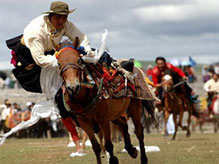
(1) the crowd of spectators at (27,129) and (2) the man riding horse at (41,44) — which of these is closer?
(2) the man riding horse at (41,44)

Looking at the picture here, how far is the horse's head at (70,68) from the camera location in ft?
29.5

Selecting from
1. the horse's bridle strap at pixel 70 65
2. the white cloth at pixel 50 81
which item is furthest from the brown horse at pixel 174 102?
the horse's bridle strap at pixel 70 65

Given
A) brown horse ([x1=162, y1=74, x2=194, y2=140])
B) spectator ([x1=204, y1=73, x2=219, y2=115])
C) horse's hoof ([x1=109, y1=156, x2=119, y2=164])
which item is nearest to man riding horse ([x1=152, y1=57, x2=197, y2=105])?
brown horse ([x1=162, y1=74, x2=194, y2=140])

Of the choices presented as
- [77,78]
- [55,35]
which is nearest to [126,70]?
[55,35]

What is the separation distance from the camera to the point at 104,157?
13.9 m

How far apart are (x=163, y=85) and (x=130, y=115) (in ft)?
33.1

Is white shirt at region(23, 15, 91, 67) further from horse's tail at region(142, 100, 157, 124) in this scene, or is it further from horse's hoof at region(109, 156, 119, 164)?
horse's tail at region(142, 100, 157, 124)

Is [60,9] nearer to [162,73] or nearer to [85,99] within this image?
[85,99]

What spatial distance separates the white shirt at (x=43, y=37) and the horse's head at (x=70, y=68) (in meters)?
0.31

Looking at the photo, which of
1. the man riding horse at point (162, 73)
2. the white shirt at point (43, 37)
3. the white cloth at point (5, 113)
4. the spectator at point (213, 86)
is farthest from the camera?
the spectator at point (213, 86)

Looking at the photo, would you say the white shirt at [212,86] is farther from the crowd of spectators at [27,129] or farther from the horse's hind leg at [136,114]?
the horse's hind leg at [136,114]

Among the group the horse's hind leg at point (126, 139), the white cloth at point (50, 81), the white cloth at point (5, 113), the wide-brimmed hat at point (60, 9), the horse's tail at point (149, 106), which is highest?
the wide-brimmed hat at point (60, 9)

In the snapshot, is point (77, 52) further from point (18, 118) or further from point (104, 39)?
point (18, 118)

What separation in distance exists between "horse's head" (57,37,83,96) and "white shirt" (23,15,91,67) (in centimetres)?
31
